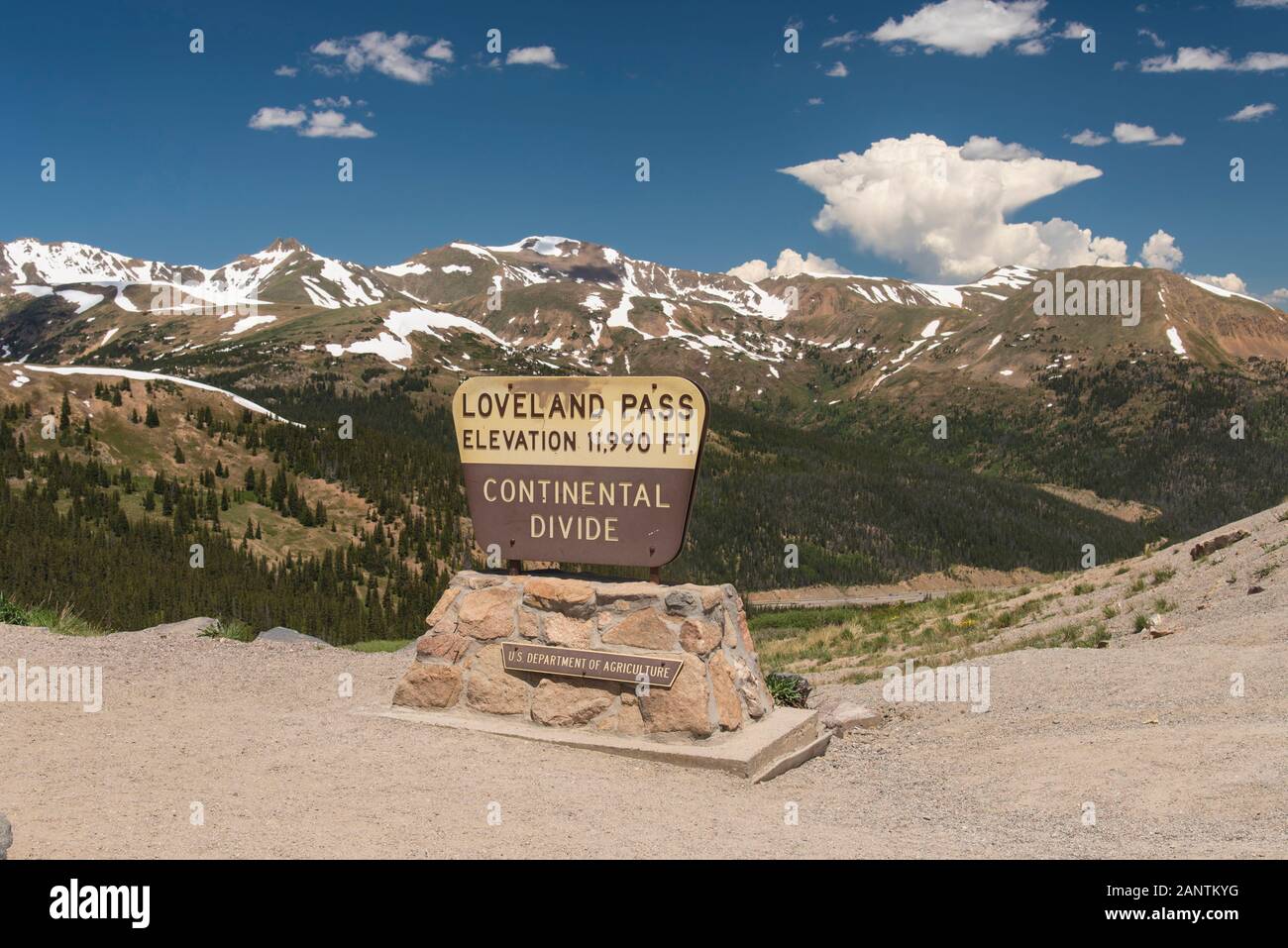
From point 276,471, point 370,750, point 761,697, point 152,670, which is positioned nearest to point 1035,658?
point 761,697

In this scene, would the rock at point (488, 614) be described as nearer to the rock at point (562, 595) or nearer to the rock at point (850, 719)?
the rock at point (562, 595)

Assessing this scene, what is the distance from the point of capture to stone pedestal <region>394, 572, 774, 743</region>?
510 inches

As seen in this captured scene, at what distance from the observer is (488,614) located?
14.3m

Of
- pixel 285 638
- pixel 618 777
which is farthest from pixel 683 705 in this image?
pixel 285 638

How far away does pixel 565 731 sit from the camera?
13273mm

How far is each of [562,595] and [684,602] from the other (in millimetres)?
1877

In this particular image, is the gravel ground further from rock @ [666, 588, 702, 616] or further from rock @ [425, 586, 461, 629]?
rock @ [666, 588, 702, 616]

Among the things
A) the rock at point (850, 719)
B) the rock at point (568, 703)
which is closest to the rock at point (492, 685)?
the rock at point (568, 703)

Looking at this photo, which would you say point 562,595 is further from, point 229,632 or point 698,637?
point 229,632

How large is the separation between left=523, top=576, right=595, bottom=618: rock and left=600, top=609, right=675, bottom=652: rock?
53 centimetres

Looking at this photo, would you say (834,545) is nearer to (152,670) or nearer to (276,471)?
(276,471)

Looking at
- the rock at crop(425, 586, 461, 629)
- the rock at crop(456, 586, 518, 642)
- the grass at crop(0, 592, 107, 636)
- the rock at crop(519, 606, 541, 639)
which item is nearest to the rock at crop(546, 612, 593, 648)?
the rock at crop(519, 606, 541, 639)

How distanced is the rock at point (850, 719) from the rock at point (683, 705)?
360cm

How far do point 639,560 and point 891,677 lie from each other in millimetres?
7630
